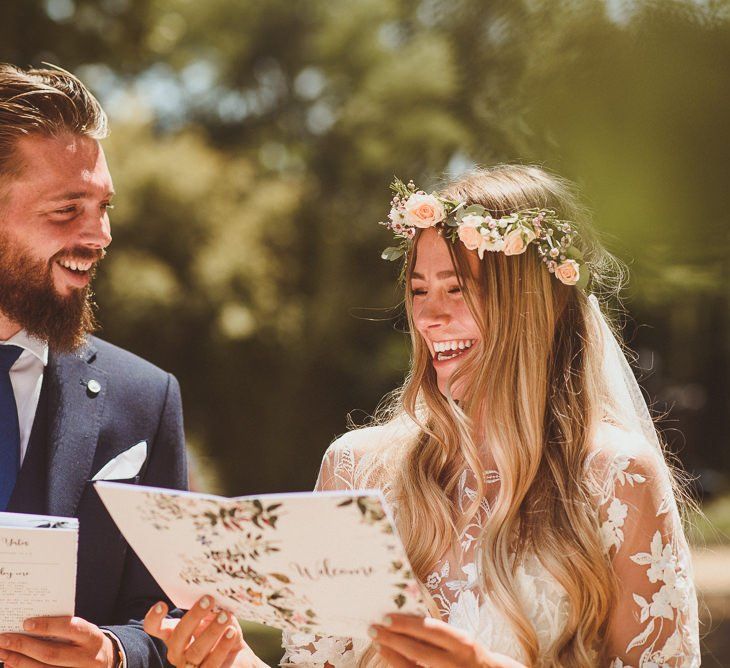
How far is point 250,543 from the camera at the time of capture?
1805 mm

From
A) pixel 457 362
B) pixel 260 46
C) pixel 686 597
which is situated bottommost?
pixel 686 597

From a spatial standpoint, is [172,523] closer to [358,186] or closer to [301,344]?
[301,344]

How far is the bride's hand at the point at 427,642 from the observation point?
1777 mm

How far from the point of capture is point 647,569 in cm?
217

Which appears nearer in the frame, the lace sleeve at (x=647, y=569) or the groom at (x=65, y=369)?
the lace sleeve at (x=647, y=569)

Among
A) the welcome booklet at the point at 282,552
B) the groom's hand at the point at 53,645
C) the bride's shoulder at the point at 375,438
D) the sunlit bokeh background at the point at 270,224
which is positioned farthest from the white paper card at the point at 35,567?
the sunlit bokeh background at the point at 270,224

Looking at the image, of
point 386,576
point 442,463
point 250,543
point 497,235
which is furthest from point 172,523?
point 497,235

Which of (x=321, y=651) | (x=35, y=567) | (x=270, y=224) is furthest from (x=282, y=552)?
(x=270, y=224)

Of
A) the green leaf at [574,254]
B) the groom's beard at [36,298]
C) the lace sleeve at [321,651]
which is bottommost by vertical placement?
the lace sleeve at [321,651]

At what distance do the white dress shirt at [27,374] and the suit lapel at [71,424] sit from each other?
0.03 meters

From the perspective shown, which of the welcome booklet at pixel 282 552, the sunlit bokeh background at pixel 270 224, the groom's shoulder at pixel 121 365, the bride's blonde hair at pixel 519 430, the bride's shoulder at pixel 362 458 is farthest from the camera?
the sunlit bokeh background at pixel 270 224

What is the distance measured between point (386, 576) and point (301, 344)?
10.6 meters

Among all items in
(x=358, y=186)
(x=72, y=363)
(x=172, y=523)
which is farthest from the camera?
(x=358, y=186)

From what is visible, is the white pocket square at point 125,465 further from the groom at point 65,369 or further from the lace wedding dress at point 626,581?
the lace wedding dress at point 626,581
